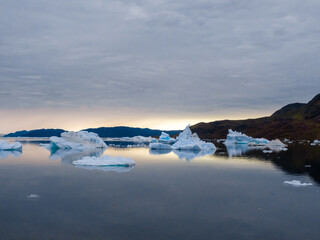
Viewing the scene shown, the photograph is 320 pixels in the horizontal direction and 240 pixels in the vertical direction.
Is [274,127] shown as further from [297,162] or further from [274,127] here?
[297,162]

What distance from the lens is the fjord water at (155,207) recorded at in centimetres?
963

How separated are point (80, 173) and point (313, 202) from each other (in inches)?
617

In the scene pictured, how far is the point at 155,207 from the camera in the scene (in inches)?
496

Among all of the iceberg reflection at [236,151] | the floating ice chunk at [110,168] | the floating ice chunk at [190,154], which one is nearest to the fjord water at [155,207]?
the floating ice chunk at [110,168]

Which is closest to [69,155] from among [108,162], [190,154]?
[108,162]

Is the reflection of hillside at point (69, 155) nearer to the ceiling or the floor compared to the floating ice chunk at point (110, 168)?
nearer to the ceiling

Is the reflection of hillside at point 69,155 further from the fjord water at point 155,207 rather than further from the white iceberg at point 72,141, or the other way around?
the fjord water at point 155,207

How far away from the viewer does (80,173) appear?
22016mm

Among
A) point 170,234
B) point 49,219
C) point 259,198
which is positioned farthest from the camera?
point 259,198

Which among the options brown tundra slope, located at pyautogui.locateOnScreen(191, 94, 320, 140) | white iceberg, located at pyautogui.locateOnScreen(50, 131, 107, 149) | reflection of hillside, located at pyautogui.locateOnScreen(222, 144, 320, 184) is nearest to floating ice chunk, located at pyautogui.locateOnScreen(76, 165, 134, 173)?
reflection of hillside, located at pyautogui.locateOnScreen(222, 144, 320, 184)

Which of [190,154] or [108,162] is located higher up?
[108,162]

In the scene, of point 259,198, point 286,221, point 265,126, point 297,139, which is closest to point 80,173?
point 259,198

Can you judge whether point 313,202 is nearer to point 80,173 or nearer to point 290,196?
point 290,196

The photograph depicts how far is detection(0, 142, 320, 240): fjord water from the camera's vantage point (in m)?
9.63
